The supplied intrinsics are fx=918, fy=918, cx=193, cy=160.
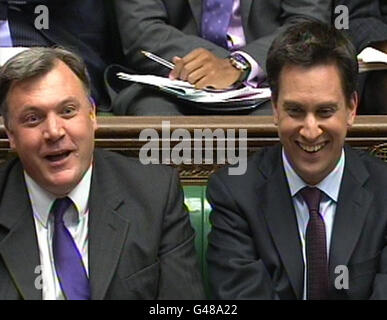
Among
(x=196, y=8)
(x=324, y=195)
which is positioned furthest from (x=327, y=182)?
(x=196, y=8)

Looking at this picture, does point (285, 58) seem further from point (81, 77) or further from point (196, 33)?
point (196, 33)

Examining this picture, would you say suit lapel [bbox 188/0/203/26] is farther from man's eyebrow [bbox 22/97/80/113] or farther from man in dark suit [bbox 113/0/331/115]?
man's eyebrow [bbox 22/97/80/113]

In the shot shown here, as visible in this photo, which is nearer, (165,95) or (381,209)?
(381,209)

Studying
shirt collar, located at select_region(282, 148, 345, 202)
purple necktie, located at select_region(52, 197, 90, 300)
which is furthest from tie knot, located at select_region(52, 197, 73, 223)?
shirt collar, located at select_region(282, 148, 345, 202)

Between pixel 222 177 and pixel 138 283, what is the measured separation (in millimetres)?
253

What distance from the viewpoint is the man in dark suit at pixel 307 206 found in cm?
155

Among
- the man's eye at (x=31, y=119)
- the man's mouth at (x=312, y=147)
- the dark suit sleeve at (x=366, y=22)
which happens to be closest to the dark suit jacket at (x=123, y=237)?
the man's eye at (x=31, y=119)

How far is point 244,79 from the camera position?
2.04m

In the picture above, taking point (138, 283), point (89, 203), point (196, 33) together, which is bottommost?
point (138, 283)

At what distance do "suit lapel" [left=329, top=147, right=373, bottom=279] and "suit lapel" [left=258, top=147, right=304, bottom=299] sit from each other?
0.19ft

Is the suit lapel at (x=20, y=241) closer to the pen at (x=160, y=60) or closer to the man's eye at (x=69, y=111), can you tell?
the man's eye at (x=69, y=111)

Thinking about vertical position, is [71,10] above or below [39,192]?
above

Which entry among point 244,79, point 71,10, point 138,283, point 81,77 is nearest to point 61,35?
point 71,10

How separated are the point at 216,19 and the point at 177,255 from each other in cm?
81
